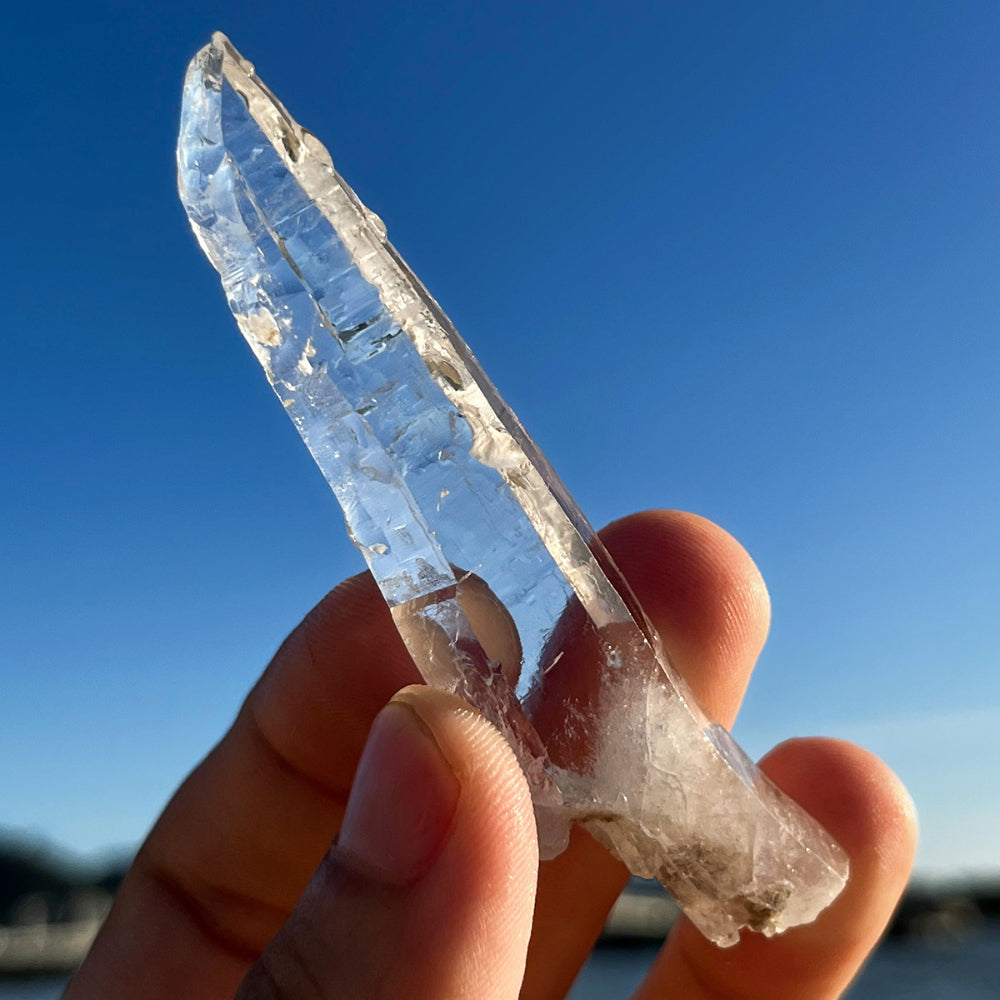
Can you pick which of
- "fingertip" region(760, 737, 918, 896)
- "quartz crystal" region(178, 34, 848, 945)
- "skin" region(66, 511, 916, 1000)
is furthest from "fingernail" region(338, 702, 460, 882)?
"fingertip" region(760, 737, 918, 896)

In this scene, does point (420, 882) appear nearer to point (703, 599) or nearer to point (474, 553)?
point (474, 553)

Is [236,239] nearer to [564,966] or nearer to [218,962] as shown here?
[218,962]

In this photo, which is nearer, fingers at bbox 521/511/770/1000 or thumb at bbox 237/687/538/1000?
thumb at bbox 237/687/538/1000

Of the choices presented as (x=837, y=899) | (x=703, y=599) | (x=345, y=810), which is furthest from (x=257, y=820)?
(x=837, y=899)

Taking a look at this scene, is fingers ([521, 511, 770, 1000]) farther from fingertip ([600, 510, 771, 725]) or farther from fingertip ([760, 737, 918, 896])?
fingertip ([760, 737, 918, 896])

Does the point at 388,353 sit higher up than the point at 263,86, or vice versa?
the point at 263,86

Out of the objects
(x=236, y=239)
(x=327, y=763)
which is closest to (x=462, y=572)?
(x=236, y=239)
